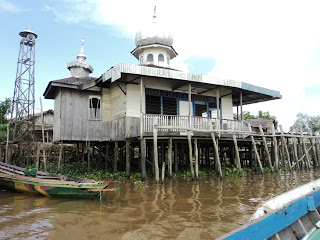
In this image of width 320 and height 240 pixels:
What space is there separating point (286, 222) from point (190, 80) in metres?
10.4

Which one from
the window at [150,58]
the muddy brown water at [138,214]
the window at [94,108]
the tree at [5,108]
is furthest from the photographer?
the tree at [5,108]

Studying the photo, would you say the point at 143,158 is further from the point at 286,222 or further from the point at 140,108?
the point at 286,222

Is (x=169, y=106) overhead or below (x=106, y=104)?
below

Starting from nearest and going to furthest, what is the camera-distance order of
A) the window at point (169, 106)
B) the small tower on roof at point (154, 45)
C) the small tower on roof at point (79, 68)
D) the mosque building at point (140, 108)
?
1. the mosque building at point (140, 108)
2. the window at point (169, 106)
3. the small tower on roof at point (154, 45)
4. the small tower on roof at point (79, 68)

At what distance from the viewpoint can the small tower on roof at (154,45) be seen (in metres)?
19.6

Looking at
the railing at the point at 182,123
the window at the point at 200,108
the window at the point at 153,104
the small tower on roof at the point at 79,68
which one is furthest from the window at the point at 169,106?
the small tower on roof at the point at 79,68

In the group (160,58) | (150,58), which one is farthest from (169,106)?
(150,58)

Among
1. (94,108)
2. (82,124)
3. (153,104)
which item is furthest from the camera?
(153,104)

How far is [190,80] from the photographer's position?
13828 mm

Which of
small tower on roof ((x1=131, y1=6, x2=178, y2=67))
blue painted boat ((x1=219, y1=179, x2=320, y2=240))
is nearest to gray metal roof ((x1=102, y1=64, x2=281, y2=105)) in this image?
small tower on roof ((x1=131, y1=6, x2=178, y2=67))

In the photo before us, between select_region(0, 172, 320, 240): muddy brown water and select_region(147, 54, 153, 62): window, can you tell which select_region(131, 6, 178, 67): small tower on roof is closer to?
select_region(147, 54, 153, 62): window

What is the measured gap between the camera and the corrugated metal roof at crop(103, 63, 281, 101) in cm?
1238

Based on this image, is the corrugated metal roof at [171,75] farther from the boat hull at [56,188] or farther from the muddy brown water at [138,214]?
the boat hull at [56,188]

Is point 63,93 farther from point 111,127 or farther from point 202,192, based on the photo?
point 202,192
